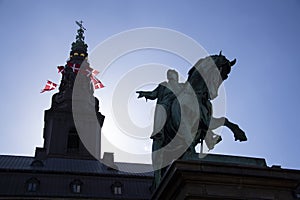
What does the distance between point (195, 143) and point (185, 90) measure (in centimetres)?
127

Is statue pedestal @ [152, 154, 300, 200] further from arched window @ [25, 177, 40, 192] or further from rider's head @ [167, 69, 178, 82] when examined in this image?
arched window @ [25, 177, 40, 192]

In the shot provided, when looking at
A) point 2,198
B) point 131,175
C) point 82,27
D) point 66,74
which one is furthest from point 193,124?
point 82,27

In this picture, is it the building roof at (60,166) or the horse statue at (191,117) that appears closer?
the horse statue at (191,117)

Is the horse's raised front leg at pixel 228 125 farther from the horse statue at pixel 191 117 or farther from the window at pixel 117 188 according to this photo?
the window at pixel 117 188

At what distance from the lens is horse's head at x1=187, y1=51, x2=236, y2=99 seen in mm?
9070

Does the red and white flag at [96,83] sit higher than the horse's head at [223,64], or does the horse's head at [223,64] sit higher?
the red and white flag at [96,83]

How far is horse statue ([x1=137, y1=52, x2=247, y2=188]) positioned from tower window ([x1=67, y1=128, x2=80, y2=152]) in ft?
151

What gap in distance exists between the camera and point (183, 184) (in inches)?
278

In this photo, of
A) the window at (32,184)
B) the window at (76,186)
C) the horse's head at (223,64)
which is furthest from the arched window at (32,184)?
the horse's head at (223,64)

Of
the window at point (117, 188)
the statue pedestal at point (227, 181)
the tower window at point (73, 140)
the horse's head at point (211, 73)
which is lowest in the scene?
the statue pedestal at point (227, 181)

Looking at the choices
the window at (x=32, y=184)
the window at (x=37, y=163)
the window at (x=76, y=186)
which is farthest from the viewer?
the window at (x=37, y=163)

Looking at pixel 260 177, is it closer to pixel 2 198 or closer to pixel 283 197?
pixel 283 197

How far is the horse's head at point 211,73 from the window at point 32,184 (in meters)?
37.4

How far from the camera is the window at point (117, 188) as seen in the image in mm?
45253
